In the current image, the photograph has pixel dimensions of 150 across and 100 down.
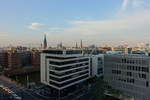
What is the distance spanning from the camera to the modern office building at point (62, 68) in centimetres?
5006

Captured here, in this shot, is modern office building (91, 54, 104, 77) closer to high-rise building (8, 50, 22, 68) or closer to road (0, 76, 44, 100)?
road (0, 76, 44, 100)

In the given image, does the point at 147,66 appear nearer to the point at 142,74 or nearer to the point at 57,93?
the point at 142,74

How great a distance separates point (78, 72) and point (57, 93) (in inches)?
455

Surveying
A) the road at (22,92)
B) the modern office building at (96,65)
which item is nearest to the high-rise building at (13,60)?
the road at (22,92)

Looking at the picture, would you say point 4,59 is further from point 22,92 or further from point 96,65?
point 96,65

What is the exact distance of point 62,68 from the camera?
164 feet

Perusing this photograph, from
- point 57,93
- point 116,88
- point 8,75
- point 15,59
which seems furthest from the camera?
point 15,59

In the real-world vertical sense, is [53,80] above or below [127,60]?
below

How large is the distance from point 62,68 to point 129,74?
20704mm

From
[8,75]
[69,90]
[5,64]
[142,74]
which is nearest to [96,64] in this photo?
[69,90]

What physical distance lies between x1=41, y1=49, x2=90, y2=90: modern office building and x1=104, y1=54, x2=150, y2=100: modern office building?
11714 mm

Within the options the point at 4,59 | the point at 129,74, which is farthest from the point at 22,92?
the point at 4,59

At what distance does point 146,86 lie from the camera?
1615 inches

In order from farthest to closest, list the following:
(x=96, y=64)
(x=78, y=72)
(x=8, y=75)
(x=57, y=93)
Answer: (x=8, y=75) < (x=96, y=64) < (x=78, y=72) < (x=57, y=93)
